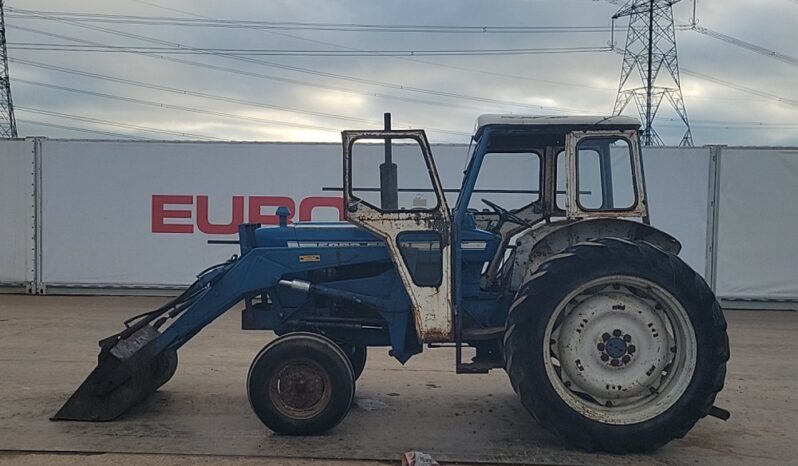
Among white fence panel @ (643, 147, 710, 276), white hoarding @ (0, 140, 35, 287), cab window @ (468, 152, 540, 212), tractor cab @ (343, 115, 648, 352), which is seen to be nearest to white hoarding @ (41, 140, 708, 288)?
white hoarding @ (0, 140, 35, 287)

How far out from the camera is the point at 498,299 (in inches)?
212

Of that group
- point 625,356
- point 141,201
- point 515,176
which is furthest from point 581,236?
point 141,201

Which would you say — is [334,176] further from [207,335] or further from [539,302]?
[539,302]

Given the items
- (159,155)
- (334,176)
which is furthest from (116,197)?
(334,176)

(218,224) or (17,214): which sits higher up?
(17,214)

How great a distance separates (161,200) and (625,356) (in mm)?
9229

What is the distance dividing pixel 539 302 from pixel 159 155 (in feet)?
29.7

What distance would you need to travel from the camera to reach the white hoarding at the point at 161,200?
11.8 m

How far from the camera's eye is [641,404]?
4.73 m

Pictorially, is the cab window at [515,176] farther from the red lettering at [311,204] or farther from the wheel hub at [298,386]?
the red lettering at [311,204]

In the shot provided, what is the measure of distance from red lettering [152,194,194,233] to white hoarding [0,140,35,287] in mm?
2085

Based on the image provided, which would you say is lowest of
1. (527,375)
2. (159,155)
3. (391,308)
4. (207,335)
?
(207,335)

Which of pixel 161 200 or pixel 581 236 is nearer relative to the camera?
pixel 581 236

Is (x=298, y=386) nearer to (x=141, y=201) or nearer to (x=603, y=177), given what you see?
(x=603, y=177)
